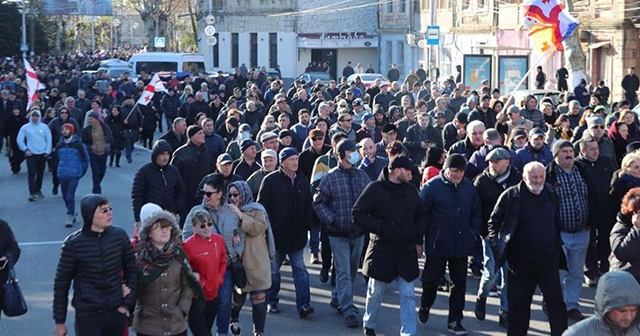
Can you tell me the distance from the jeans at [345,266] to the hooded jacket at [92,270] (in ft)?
10.8

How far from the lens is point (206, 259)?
8.54m

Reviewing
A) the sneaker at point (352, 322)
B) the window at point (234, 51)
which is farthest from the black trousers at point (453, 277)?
the window at point (234, 51)

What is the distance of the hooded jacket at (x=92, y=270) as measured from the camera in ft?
25.3

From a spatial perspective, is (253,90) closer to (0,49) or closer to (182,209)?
(182,209)

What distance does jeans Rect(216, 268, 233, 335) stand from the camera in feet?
30.8

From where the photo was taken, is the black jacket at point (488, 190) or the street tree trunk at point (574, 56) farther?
the street tree trunk at point (574, 56)

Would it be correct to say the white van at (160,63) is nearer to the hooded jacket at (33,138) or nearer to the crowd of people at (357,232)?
the hooded jacket at (33,138)

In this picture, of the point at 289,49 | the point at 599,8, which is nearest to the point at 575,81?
the point at 599,8

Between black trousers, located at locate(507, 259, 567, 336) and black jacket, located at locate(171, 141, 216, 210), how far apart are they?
5121 millimetres

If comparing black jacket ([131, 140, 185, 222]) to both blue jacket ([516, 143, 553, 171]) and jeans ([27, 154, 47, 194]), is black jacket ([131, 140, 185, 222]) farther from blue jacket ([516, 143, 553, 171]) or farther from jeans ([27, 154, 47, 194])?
jeans ([27, 154, 47, 194])

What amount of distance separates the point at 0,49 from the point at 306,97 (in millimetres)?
57390

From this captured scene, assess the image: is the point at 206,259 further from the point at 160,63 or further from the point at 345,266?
the point at 160,63

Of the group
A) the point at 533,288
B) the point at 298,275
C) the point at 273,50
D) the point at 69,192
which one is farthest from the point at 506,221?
the point at 273,50

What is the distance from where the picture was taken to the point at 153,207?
8344 millimetres
